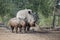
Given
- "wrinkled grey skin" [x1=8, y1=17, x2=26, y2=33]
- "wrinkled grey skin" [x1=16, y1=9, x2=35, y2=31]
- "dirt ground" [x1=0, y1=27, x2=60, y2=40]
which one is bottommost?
"dirt ground" [x1=0, y1=27, x2=60, y2=40]

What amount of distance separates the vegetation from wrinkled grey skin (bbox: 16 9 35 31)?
4 centimetres

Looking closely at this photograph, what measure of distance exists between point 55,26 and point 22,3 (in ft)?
1.45

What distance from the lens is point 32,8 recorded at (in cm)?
183

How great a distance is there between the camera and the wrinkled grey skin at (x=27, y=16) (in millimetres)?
1798

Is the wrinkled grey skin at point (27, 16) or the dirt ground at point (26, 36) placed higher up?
the wrinkled grey skin at point (27, 16)

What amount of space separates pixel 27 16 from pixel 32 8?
0.34ft

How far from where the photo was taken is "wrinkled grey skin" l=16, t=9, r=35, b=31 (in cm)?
180

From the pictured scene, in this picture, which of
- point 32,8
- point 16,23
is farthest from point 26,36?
point 32,8

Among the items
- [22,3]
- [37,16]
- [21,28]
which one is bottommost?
[21,28]

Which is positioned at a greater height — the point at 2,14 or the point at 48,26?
the point at 2,14

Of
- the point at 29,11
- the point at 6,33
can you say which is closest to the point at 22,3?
the point at 29,11

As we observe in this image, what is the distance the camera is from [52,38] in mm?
1829

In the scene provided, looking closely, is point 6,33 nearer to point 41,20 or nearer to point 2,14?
point 2,14

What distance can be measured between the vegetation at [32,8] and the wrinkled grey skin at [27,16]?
0.04m
